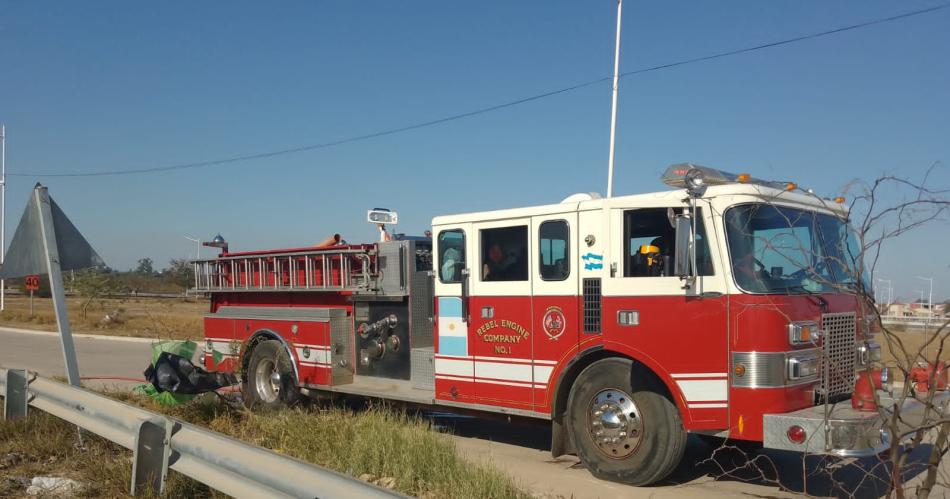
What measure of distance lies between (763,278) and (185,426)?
4.59m

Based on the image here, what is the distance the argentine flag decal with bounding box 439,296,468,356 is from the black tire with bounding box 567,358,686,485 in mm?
1494

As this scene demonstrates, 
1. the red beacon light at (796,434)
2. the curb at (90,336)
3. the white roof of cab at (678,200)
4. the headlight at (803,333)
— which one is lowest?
the curb at (90,336)

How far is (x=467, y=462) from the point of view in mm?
5887

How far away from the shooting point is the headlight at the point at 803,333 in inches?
237

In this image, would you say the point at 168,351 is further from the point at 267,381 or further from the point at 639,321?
the point at 639,321

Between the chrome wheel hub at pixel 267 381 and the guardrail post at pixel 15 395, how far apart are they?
3.23 meters

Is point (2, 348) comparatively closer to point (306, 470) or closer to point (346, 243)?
point (346, 243)

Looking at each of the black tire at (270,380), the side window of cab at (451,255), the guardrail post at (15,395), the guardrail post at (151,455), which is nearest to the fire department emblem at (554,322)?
the side window of cab at (451,255)

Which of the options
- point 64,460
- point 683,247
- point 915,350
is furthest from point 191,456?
point 915,350

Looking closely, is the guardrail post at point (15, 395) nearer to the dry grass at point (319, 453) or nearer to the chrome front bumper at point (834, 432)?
the dry grass at point (319, 453)

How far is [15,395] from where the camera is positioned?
7777 millimetres

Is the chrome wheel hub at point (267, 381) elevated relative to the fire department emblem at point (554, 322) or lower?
lower

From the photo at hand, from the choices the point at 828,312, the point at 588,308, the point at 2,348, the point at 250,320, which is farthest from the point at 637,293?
the point at 2,348

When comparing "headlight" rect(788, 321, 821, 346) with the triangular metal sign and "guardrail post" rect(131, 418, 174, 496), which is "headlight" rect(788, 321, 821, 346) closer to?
"guardrail post" rect(131, 418, 174, 496)
